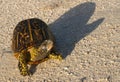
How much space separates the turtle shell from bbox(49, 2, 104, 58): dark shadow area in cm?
46

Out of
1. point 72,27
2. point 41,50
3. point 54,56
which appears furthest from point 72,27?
point 41,50

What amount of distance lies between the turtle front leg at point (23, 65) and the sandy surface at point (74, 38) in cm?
10

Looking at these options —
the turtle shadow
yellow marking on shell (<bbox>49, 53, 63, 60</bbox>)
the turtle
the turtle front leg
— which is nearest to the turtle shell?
the turtle

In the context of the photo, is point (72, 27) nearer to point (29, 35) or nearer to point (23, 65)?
point (29, 35)

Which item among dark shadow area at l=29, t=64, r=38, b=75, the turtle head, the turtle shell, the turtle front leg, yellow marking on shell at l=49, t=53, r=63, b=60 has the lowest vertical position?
dark shadow area at l=29, t=64, r=38, b=75

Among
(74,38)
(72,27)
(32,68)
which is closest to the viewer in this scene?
(32,68)

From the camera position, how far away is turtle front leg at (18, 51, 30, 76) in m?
6.11

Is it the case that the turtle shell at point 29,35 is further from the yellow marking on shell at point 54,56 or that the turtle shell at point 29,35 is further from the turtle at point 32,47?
the yellow marking on shell at point 54,56

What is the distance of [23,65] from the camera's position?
6.18m

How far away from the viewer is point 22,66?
243 inches

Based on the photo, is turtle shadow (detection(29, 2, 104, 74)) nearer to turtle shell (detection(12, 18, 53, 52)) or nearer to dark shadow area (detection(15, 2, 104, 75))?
dark shadow area (detection(15, 2, 104, 75))

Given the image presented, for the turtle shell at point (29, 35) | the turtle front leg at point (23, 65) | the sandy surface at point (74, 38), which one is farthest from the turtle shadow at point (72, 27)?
the turtle shell at point (29, 35)

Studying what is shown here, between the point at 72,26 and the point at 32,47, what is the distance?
151 centimetres

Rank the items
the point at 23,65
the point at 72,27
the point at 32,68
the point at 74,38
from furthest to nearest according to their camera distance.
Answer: the point at 72,27
the point at 74,38
the point at 32,68
the point at 23,65
